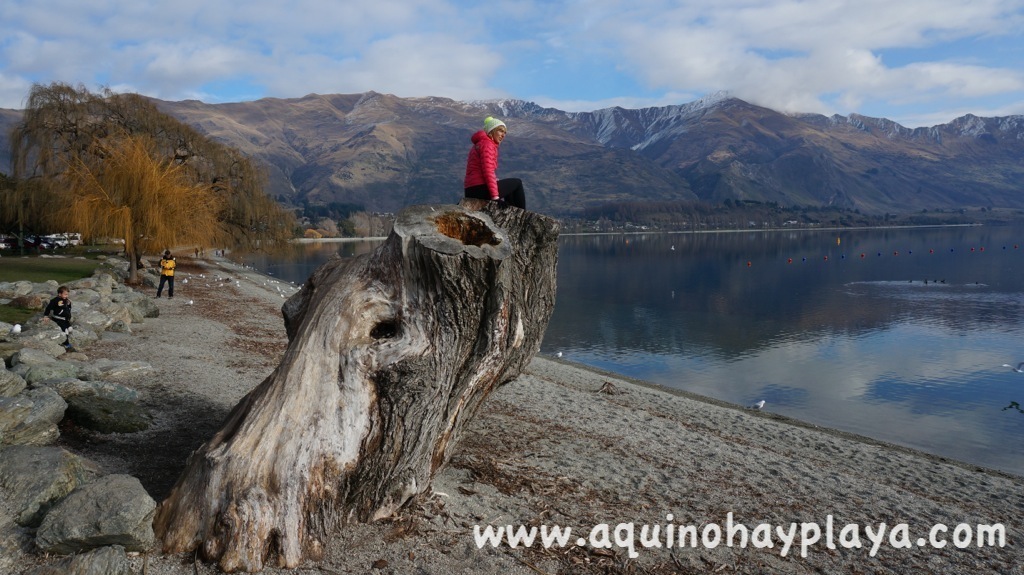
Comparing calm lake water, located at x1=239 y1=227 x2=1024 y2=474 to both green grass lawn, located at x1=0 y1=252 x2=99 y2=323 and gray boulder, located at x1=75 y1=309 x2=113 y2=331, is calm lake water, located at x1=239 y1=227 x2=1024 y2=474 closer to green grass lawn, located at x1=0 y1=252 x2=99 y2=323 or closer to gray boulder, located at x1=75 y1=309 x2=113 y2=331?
gray boulder, located at x1=75 y1=309 x2=113 y2=331

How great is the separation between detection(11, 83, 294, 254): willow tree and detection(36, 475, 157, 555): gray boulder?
31709 millimetres

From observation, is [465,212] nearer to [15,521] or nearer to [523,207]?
[523,207]

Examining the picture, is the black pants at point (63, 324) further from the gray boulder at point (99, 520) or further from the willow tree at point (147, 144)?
the willow tree at point (147, 144)

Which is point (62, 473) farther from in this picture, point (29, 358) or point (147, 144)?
point (147, 144)

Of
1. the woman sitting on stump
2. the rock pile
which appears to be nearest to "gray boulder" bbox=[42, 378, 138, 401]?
the rock pile

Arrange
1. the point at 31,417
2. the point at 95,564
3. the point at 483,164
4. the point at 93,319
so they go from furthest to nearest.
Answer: the point at 93,319
the point at 483,164
the point at 31,417
the point at 95,564

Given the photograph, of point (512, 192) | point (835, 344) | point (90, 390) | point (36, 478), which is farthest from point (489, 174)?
point (835, 344)

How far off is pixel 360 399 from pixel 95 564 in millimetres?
2206

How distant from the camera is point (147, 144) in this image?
1357 inches

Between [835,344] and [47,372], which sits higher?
[47,372]

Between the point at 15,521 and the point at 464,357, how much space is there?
12.6ft

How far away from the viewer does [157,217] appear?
2850 cm

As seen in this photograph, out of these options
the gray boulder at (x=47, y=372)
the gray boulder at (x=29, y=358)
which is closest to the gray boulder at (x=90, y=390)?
the gray boulder at (x=47, y=372)

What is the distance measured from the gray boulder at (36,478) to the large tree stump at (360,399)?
2.91 ft
